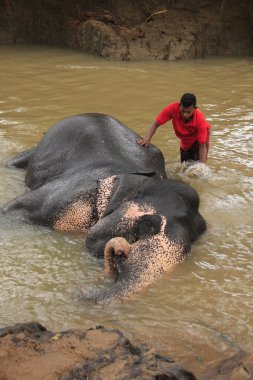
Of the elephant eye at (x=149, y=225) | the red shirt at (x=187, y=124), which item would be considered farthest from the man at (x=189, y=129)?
the elephant eye at (x=149, y=225)

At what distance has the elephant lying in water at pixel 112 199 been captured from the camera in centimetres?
420

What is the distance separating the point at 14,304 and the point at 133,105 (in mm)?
5625

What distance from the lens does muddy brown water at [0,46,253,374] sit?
12.9ft

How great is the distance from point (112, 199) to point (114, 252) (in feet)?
2.53

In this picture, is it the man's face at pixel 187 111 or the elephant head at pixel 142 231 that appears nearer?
the elephant head at pixel 142 231

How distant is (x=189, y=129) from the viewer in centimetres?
691

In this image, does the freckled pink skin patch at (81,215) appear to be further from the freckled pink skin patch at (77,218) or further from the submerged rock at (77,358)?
the submerged rock at (77,358)

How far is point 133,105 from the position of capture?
9383 millimetres

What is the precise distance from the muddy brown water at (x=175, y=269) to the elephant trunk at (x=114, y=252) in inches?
7.3

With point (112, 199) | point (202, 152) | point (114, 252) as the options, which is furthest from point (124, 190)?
point (202, 152)

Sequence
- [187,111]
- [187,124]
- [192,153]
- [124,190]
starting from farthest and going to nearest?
1. [192,153]
2. [187,124]
3. [187,111]
4. [124,190]

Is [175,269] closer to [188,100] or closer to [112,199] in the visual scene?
[112,199]

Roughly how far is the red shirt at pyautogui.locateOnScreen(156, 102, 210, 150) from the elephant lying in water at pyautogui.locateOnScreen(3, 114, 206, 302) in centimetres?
62

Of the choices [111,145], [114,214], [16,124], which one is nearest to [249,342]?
[114,214]
